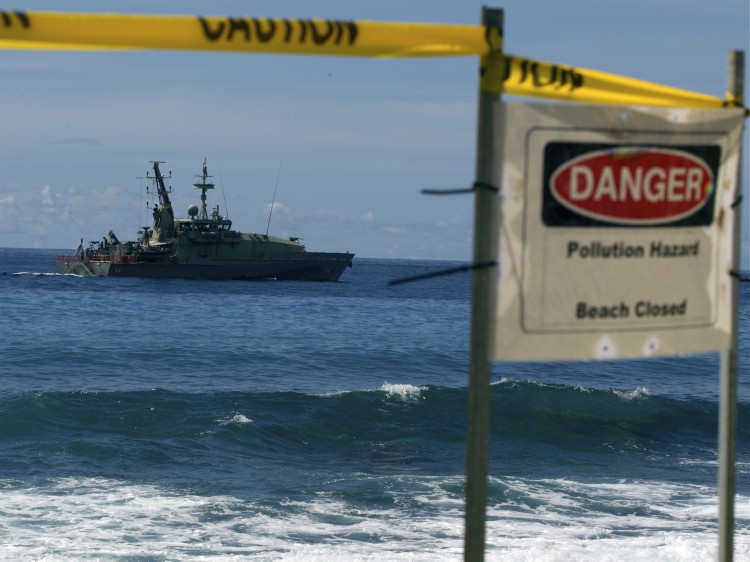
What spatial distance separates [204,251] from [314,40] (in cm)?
8141

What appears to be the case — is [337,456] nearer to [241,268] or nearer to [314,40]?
[314,40]

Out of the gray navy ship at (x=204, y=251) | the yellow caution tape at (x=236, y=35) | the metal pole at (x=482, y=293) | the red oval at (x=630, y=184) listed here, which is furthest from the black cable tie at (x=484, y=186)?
the gray navy ship at (x=204, y=251)

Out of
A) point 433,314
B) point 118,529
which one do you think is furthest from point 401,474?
point 433,314

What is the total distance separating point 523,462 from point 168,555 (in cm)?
946

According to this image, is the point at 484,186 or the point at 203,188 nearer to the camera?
the point at 484,186

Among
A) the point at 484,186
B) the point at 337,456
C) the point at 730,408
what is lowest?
the point at 337,456

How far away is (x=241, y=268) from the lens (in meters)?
84.9

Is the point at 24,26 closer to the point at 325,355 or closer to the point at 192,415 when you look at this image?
the point at 192,415

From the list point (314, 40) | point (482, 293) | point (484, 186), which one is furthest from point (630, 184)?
point (314, 40)

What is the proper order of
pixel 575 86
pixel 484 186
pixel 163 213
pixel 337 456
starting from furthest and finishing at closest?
pixel 163 213, pixel 337 456, pixel 575 86, pixel 484 186

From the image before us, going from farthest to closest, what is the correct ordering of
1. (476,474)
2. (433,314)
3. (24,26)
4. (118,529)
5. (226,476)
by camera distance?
(433,314), (226,476), (118,529), (476,474), (24,26)

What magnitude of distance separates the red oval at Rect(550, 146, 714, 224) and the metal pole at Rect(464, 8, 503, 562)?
0.32m

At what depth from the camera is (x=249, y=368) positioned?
38.8m

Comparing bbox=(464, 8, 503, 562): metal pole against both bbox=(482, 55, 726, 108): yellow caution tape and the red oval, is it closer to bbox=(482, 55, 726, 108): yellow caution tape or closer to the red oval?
bbox=(482, 55, 726, 108): yellow caution tape
